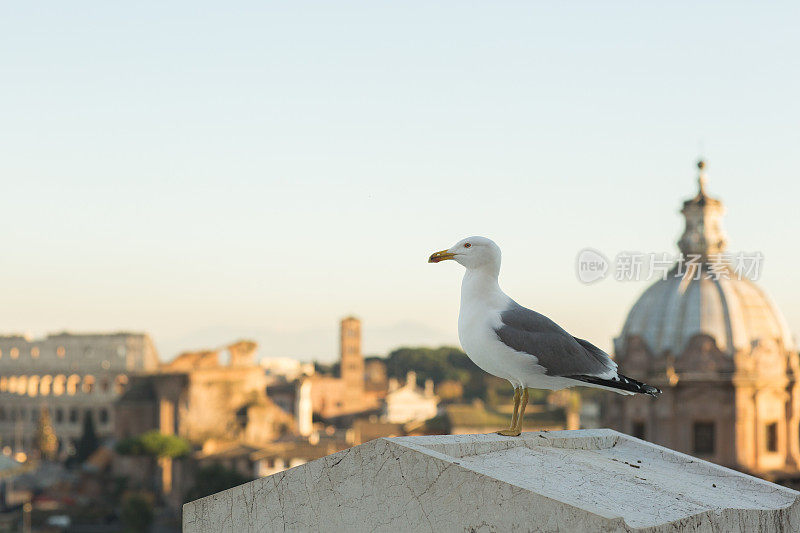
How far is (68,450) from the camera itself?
11712 centimetres

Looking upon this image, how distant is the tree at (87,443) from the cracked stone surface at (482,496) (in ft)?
328

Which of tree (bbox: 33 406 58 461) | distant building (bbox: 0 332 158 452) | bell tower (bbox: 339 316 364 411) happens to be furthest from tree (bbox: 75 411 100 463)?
bell tower (bbox: 339 316 364 411)

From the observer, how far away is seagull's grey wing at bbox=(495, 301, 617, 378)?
8.05 m

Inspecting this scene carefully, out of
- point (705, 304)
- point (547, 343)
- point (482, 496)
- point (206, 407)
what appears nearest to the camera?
point (482, 496)

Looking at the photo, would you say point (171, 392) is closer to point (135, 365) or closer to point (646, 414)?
point (135, 365)

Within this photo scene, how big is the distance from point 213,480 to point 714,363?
47.8 m

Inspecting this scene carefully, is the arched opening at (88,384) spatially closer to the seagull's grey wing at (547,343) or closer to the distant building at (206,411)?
the distant building at (206,411)

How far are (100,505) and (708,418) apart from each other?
51.9m

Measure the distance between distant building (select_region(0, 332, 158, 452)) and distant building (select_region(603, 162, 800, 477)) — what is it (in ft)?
286

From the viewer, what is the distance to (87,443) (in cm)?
10431

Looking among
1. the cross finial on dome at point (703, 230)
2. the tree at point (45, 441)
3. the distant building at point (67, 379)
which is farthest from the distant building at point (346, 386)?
the cross finial on dome at point (703, 230)

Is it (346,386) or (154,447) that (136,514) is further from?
(346,386)

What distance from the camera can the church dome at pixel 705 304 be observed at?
132 feet

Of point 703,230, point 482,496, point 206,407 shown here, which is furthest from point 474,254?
point 206,407
